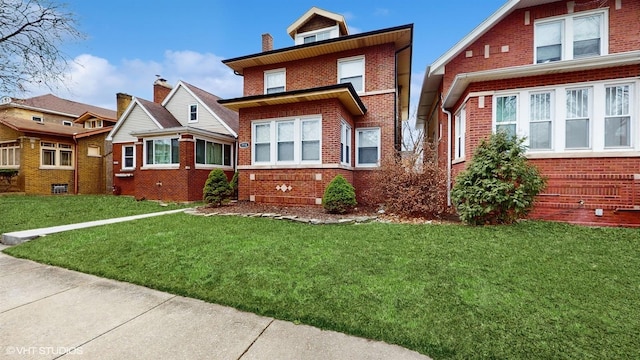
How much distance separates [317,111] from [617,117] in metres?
8.39

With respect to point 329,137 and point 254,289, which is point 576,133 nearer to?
point 329,137

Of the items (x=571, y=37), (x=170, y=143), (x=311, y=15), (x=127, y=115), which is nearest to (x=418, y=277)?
(x=571, y=37)

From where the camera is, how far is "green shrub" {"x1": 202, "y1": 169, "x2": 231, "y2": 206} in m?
10.9

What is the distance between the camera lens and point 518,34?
931 centimetres

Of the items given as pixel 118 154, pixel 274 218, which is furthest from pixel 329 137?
pixel 118 154

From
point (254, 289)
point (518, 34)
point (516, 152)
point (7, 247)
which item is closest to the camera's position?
point (254, 289)

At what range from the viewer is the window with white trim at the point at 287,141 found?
33.3ft

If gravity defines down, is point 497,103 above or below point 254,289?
above

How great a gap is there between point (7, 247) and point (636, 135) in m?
15.1

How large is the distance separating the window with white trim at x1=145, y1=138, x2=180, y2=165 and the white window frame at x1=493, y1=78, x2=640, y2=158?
13.8 metres

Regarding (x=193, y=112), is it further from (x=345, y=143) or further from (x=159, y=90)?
(x=345, y=143)

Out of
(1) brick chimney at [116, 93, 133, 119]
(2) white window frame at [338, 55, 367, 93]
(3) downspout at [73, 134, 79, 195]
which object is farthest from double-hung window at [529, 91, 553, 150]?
(3) downspout at [73, 134, 79, 195]

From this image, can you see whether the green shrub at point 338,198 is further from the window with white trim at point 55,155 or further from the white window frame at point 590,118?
the window with white trim at point 55,155

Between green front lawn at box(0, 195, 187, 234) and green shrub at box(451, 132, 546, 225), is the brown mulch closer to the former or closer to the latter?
green shrub at box(451, 132, 546, 225)
